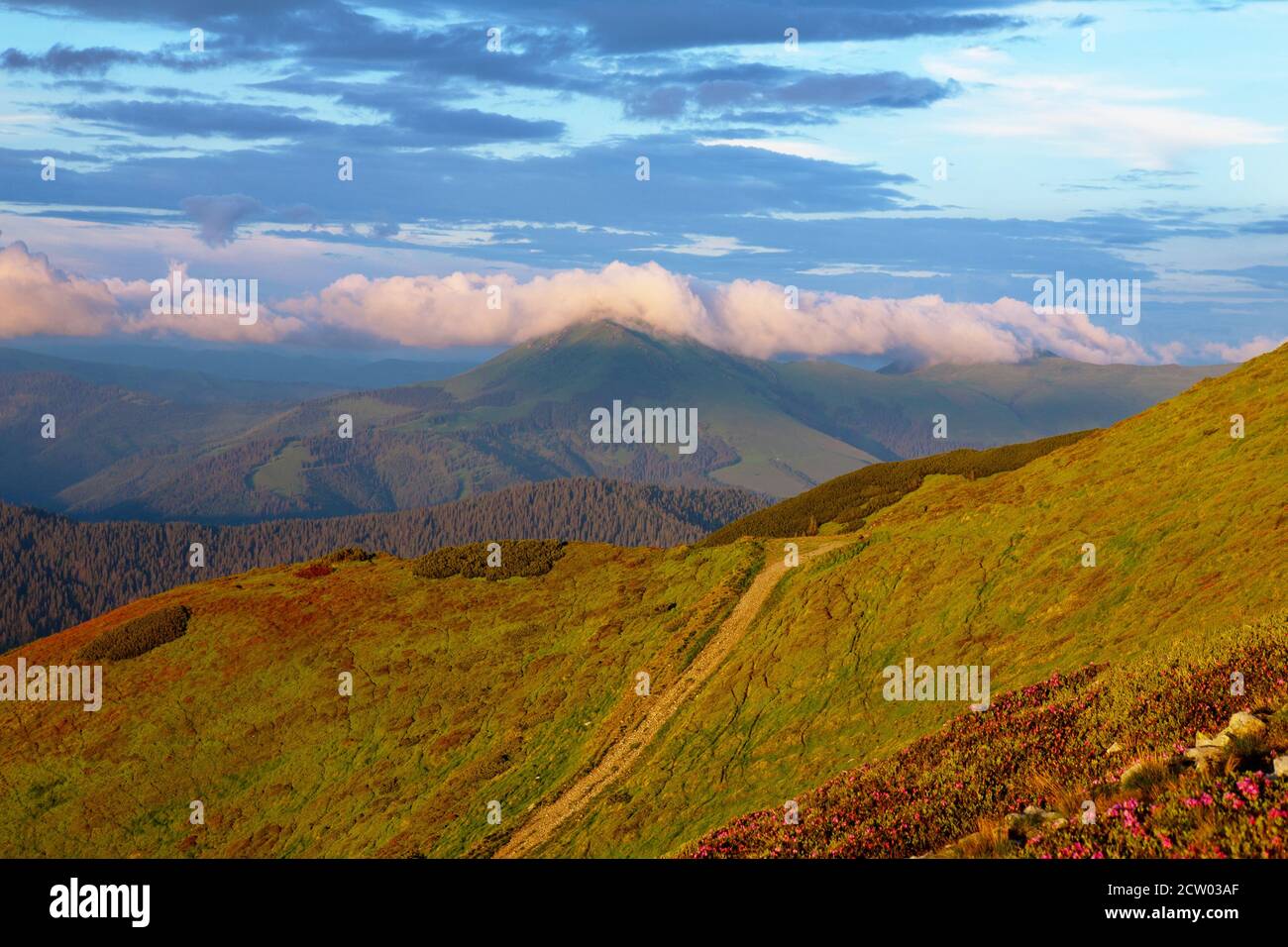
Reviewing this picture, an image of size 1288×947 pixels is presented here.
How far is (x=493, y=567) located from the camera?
73.9m

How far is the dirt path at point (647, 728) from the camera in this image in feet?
133

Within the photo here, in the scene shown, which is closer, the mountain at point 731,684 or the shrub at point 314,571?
the mountain at point 731,684

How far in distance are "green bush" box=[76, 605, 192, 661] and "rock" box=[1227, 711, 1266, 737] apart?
231ft

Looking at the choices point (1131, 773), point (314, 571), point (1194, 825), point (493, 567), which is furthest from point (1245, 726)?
point (314, 571)

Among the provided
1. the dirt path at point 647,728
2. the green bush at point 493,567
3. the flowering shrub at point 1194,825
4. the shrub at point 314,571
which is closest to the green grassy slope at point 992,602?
the dirt path at point 647,728

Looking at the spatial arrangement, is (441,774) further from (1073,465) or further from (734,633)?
(1073,465)

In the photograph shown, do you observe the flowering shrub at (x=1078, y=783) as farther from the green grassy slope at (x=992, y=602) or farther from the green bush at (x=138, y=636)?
the green bush at (x=138, y=636)

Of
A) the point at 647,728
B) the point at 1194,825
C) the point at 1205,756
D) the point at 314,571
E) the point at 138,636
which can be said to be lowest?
the point at 647,728

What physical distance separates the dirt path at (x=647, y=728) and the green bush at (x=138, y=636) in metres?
41.7

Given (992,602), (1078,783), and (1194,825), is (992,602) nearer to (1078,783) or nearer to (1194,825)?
(1078,783)

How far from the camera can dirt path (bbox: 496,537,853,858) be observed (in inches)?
1592

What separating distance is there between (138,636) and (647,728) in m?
45.0

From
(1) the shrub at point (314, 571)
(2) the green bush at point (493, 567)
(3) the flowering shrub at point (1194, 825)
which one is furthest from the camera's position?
(1) the shrub at point (314, 571)
